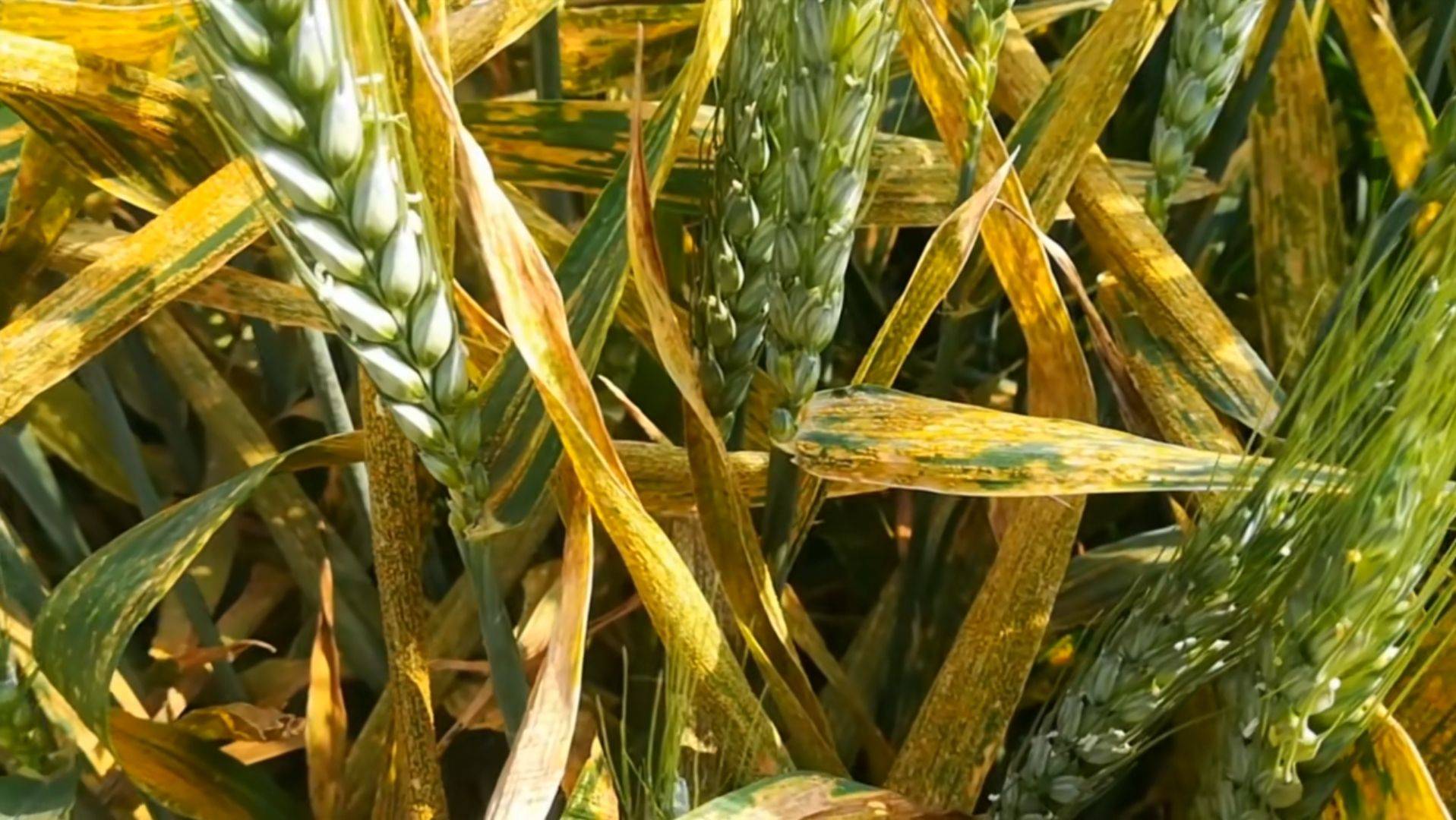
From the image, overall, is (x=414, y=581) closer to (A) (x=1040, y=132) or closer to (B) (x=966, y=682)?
(B) (x=966, y=682)

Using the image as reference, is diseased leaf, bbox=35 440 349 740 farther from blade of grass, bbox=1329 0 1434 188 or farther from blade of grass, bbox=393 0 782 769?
blade of grass, bbox=1329 0 1434 188

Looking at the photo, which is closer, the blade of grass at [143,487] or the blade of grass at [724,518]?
the blade of grass at [724,518]

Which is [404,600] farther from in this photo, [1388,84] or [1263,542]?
[1388,84]

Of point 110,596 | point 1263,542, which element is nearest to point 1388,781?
point 1263,542

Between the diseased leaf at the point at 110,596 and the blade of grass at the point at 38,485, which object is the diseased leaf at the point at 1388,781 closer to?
the diseased leaf at the point at 110,596

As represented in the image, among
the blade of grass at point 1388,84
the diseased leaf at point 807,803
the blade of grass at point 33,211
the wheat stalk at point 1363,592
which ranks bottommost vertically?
the diseased leaf at point 807,803

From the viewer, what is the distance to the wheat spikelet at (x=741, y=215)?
353mm

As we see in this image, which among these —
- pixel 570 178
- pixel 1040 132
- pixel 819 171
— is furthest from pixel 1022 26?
pixel 819 171

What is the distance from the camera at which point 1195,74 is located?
0.47m

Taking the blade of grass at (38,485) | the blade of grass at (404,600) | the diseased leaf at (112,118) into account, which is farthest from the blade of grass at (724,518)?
the blade of grass at (38,485)

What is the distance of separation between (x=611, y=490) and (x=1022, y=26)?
0.41 m

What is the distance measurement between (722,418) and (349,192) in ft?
0.58

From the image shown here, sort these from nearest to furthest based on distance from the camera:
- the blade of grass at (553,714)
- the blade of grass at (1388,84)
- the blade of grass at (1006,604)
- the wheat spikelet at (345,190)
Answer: the wheat spikelet at (345,190) → the blade of grass at (553,714) → the blade of grass at (1006,604) → the blade of grass at (1388,84)

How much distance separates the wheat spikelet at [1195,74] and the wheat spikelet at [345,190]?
303mm
